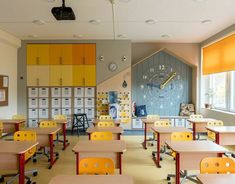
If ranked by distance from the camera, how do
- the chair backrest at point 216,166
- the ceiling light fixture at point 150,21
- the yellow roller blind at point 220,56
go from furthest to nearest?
the yellow roller blind at point 220,56
the ceiling light fixture at point 150,21
the chair backrest at point 216,166

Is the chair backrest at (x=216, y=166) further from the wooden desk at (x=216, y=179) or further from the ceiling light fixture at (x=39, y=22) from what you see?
the ceiling light fixture at (x=39, y=22)

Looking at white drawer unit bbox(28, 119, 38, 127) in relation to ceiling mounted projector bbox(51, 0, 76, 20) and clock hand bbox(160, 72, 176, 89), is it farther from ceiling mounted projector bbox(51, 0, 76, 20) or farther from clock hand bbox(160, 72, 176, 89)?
ceiling mounted projector bbox(51, 0, 76, 20)

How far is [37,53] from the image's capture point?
8.31m

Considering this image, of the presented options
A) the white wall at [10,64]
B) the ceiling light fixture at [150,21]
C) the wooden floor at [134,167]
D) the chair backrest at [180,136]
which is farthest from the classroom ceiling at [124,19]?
the wooden floor at [134,167]

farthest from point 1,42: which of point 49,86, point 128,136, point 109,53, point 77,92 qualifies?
point 128,136

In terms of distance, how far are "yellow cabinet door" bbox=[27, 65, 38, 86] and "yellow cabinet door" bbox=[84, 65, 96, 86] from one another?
1.65 metres

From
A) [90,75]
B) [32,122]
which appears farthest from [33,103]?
[90,75]

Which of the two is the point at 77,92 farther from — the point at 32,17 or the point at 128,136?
the point at 32,17

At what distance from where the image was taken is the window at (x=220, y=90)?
22.6ft

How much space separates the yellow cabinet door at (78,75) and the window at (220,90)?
13.6ft

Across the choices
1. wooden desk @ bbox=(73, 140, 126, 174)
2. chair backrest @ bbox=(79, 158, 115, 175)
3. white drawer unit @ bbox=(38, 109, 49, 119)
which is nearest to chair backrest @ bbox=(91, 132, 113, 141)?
wooden desk @ bbox=(73, 140, 126, 174)

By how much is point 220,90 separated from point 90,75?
4.12 metres

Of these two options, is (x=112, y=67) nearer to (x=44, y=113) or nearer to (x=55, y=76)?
(x=55, y=76)

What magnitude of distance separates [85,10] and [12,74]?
396 cm
